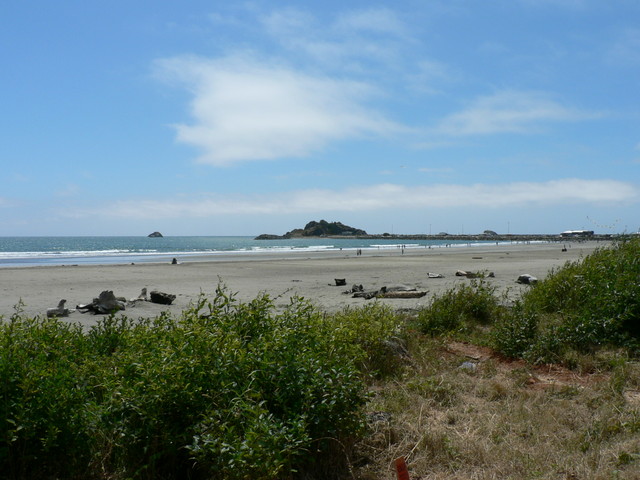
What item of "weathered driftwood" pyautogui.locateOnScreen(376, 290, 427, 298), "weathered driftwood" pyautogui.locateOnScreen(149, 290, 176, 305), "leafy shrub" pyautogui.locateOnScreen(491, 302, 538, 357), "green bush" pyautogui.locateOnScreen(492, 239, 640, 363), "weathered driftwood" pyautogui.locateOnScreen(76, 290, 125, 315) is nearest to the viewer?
"green bush" pyautogui.locateOnScreen(492, 239, 640, 363)

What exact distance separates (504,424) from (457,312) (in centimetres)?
414

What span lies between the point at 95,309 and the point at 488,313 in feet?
26.0

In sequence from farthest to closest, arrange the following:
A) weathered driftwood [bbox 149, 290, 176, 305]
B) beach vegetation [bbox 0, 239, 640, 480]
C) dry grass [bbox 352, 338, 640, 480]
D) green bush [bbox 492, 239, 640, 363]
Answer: weathered driftwood [bbox 149, 290, 176, 305]
green bush [bbox 492, 239, 640, 363]
dry grass [bbox 352, 338, 640, 480]
beach vegetation [bbox 0, 239, 640, 480]

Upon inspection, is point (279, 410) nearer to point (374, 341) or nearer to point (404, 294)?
point (374, 341)

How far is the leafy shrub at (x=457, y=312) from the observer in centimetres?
836

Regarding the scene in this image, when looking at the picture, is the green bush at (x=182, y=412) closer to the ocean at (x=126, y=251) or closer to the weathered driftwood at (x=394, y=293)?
the weathered driftwood at (x=394, y=293)

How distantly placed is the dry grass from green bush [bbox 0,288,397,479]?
21.1 inches

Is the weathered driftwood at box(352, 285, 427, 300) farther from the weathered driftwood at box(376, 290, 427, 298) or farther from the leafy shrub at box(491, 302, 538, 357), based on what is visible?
the leafy shrub at box(491, 302, 538, 357)

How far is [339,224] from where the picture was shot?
652 ft

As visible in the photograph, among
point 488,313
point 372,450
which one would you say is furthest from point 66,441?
point 488,313

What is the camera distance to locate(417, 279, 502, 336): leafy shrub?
836cm

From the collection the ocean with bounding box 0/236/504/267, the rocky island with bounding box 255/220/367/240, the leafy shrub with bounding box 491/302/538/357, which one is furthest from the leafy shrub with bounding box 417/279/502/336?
the rocky island with bounding box 255/220/367/240

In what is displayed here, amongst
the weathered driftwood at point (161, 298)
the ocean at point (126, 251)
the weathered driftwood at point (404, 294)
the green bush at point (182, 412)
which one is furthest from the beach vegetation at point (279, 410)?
the ocean at point (126, 251)

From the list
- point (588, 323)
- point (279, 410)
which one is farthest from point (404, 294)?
point (279, 410)
